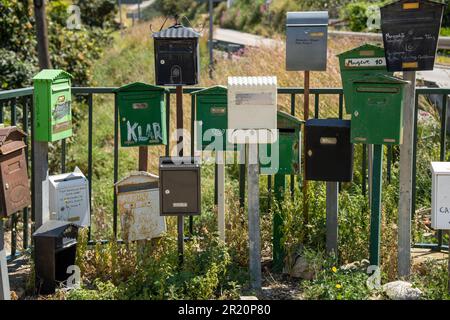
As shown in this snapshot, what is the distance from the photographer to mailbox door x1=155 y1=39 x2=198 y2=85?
5875 mm

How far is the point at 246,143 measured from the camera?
5.60m

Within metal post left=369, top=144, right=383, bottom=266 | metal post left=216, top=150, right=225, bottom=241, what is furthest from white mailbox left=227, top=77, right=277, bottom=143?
metal post left=369, top=144, right=383, bottom=266

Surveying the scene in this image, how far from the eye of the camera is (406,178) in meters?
5.53

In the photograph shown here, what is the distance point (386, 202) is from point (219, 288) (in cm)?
159

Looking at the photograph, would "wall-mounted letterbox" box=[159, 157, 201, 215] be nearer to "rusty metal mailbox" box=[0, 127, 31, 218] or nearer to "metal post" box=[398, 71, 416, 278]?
"rusty metal mailbox" box=[0, 127, 31, 218]

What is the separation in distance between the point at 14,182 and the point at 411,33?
2815 millimetres

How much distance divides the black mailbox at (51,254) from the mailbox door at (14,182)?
265 millimetres

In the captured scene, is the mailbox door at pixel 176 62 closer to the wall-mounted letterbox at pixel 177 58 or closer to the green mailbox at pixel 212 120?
the wall-mounted letterbox at pixel 177 58

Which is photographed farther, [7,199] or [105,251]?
[105,251]

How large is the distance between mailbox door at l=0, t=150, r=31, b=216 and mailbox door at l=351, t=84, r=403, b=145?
227 centimetres

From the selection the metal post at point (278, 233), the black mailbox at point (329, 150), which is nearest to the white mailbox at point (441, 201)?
the black mailbox at point (329, 150)

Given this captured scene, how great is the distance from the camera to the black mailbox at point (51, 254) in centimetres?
552
